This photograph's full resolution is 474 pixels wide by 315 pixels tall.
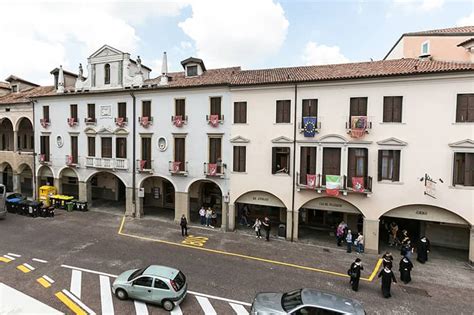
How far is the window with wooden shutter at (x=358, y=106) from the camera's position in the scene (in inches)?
709

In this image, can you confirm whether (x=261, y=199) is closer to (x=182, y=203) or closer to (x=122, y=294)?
(x=182, y=203)

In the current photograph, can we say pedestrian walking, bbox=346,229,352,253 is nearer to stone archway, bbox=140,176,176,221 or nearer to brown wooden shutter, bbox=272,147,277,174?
brown wooden shutter, bbox=272,147,277,174

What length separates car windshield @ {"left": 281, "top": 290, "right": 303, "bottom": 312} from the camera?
955 cm

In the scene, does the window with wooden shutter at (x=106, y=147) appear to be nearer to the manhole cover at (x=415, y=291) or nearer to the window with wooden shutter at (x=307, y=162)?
the window with wooden shutter at (x=307, y=162)

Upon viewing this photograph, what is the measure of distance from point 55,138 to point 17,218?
28.3 feet

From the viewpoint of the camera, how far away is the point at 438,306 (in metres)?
12.1

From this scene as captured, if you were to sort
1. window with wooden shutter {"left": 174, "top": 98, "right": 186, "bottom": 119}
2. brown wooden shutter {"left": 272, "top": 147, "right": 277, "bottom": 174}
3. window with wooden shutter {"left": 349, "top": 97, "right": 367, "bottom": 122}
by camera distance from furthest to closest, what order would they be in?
window with wooden shutter {"left": 174, "top": 98, "right": 186, "bottom": 119}
brown wooden shutter {"left": 272, "top": 147, "right": 277, "bottom": 174}
window with wooden shutter {"left": 349, "top": 97, "right": 367, "bottom": 122}

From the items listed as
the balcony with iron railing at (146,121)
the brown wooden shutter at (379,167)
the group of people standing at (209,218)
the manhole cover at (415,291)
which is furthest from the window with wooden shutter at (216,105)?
the manhole cover at (415,291)

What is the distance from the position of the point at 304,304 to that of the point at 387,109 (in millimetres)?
14267

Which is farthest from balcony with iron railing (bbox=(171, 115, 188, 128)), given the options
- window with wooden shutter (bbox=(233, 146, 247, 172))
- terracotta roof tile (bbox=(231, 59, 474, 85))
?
terracotta roof tile (bbox=(231, 59, 474, 85))

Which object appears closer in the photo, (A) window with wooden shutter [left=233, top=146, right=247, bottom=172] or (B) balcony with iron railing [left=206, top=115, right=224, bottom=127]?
(A) window with wooden shutter [left=233, top=146, right=247, bottom=172]

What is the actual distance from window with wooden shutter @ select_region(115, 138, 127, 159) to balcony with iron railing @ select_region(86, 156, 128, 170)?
0.48 meters

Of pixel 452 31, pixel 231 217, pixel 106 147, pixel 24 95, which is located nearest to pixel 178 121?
pixel 106 147

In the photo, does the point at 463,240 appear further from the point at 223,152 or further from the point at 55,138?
the point at 55,138
